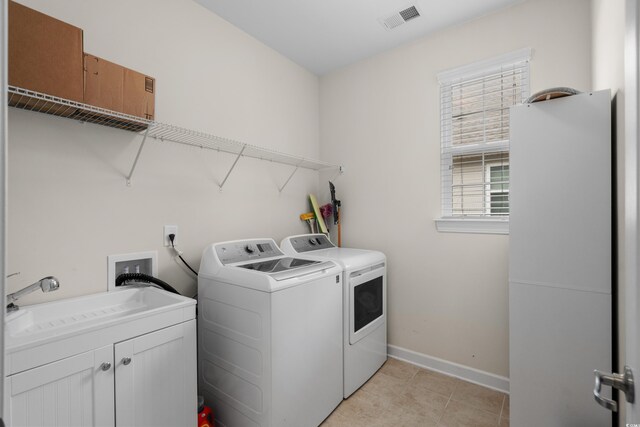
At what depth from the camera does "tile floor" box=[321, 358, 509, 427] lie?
6.06ft

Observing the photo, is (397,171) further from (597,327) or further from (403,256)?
(597,327)

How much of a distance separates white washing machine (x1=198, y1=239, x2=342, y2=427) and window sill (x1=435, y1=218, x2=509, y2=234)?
3.25 ft

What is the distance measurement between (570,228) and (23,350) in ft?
7.49

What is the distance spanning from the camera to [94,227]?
5.07 ft

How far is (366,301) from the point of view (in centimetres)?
229

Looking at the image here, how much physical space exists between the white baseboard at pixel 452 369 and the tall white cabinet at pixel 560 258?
2.20ft

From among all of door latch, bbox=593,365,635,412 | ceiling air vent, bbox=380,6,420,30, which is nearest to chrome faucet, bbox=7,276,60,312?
door latch, bbox=593,365,635,412

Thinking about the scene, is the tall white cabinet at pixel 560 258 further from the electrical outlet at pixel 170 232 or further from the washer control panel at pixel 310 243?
the electrical outlet at pixel 170 232

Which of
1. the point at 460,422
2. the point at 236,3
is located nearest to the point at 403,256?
the point at 460,422

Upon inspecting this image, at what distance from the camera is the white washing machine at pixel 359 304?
6.75ft

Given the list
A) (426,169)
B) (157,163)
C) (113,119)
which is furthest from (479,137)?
(113,119)

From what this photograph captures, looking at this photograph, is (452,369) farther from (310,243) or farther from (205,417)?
(205,417)

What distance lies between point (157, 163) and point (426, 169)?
2009 mm

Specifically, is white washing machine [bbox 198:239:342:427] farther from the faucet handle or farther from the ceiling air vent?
the ceiling air vent
